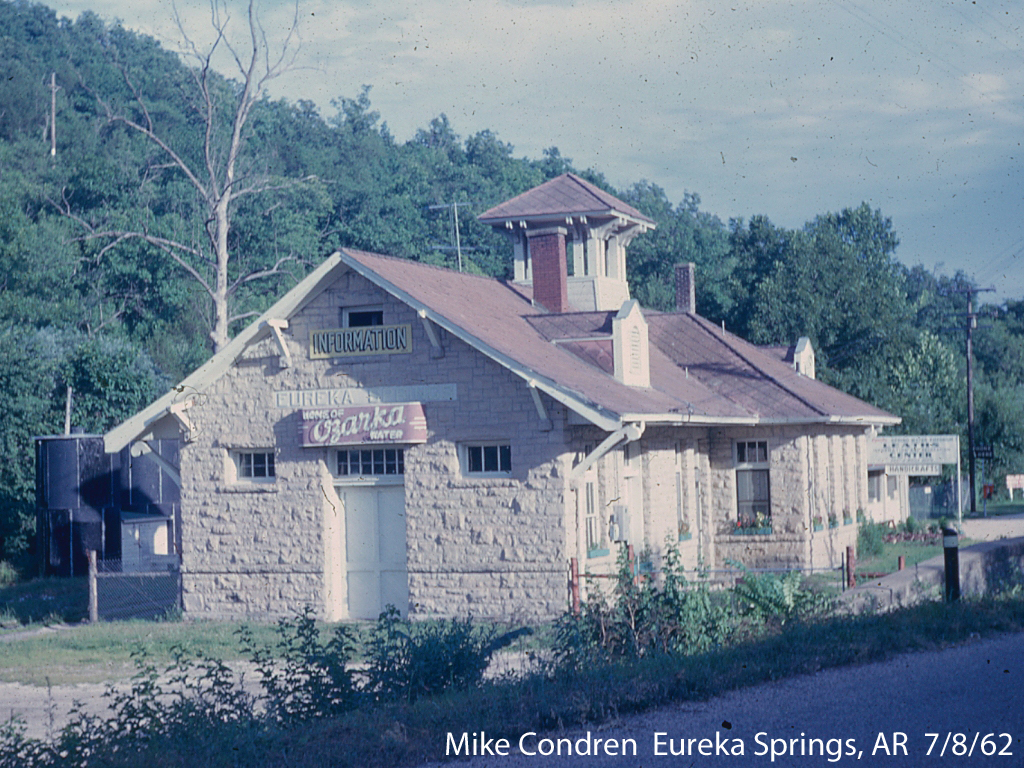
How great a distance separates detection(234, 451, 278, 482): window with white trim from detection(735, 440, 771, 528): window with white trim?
1028 centimetres

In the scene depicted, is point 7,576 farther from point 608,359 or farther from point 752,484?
point 752,484

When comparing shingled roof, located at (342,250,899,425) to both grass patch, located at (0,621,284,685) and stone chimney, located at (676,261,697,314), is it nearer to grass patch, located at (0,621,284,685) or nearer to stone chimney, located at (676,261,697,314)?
stone chimney, located at (676,261,697,314)

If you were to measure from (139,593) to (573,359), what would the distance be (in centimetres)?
988

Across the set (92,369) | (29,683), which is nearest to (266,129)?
(92,369)

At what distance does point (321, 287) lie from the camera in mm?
20156

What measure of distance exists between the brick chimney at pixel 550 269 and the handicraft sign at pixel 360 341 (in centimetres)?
656

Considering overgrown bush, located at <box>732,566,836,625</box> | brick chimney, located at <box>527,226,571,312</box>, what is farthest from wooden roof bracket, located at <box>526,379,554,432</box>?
brick chimney, located at <box>527,226,571,312</box>

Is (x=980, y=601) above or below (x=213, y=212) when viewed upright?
below

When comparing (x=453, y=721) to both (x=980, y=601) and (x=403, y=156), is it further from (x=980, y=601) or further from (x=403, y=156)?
(x=403, y=156)

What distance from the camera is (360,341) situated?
1997 cm

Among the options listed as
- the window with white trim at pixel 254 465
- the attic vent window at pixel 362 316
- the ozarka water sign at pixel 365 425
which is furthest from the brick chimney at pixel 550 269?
the window with white trim at pixel 254 465

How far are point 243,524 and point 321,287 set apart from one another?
4.24 metres

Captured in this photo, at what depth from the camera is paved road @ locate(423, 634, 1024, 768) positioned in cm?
755

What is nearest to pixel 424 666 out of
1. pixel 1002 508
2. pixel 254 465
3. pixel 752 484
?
pixel 254 465
